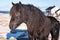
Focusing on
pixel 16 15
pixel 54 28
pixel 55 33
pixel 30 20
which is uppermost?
pixel 16 15

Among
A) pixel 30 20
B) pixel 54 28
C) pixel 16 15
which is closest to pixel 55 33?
pixel 54 28

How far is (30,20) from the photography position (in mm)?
3705

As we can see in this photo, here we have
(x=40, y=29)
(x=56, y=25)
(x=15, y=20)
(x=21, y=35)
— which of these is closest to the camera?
(x=15, y=20)

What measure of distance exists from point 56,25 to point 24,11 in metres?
1.25

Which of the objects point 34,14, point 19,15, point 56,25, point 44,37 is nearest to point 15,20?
point 19,15

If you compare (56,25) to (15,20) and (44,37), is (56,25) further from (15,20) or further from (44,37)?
(15,20)

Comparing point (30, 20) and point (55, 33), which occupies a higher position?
point (30, 20)

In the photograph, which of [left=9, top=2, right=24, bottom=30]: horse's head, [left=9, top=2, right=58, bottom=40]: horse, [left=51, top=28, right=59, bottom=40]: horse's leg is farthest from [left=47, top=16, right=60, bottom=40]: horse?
[left=9, top=2, right=24, bottom=30]: horse's head

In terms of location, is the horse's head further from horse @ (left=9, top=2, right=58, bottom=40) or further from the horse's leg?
the horse's leg

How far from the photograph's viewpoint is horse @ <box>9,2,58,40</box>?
3.59m

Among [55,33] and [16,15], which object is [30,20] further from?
[55,33]

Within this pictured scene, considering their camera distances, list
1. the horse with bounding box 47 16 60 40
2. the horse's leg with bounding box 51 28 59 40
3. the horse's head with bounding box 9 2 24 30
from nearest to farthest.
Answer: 1. the horse's head with bounding box 9 2 24 30
2. the horse with bounding box 47 16 60 40
3. the horse's leg with bounding box 51 28 59 40

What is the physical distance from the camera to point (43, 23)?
12.7 feet

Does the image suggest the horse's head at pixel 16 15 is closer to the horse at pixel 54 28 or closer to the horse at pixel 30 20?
the horse at pixel 30 20
